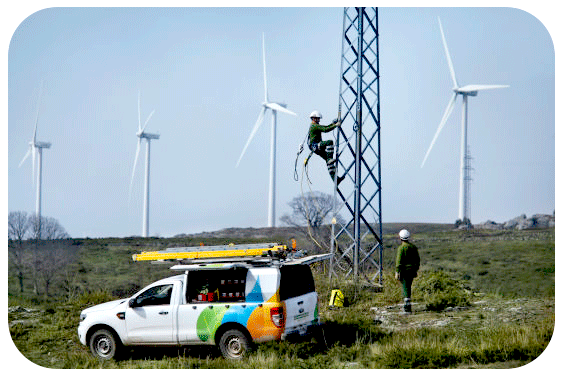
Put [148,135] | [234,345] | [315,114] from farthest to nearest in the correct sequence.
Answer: [148,135], [315,114], [234,345]

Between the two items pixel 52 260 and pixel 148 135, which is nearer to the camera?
pixel 52 260

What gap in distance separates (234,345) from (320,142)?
562 centimetres

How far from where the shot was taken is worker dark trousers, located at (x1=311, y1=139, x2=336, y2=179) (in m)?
15.5

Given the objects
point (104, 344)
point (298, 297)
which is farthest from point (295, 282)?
point (104, 344)

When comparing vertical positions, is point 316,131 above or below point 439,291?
above

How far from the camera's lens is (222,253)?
11.8m

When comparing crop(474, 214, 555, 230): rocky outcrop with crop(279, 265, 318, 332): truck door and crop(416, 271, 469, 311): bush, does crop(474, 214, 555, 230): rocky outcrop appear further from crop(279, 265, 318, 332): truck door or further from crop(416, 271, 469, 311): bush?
crop(279, 265, 318, 332): truck door

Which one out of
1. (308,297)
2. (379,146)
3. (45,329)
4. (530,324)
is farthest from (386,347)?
(45,329)

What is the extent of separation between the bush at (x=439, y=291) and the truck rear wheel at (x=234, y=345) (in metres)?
5.32

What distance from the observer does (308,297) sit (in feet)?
38.9

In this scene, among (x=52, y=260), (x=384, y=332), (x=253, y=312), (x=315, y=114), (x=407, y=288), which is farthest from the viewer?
(x=52, y=260)

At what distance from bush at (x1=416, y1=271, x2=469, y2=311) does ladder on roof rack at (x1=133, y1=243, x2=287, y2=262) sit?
4.82m

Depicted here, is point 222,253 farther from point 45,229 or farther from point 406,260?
point 45,229

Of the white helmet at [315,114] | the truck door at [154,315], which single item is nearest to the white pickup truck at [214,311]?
the truck door at [154,315]
